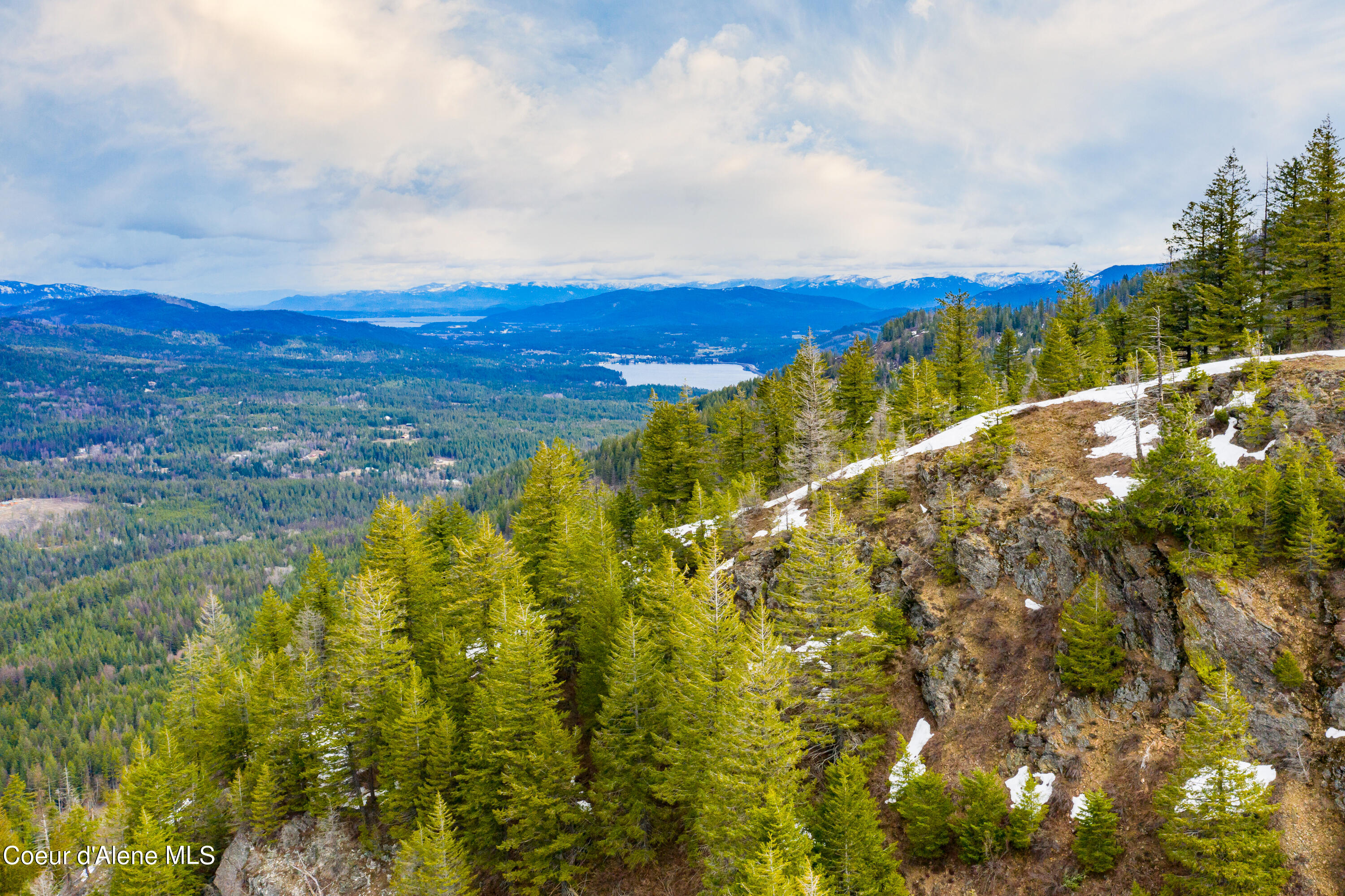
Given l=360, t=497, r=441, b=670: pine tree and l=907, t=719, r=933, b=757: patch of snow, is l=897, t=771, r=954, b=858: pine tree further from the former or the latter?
l=360, t=497, r=441, b=670: pine tree

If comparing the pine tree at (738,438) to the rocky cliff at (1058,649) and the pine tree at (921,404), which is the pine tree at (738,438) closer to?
the pine tree at (921,404)

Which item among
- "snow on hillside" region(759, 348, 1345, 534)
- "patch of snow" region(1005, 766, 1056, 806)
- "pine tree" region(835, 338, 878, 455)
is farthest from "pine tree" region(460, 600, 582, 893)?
"pine tree" region(835, 338, 878, 455)

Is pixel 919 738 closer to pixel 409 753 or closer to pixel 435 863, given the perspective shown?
pixel 435 863

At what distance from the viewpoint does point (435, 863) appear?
79.2 feet

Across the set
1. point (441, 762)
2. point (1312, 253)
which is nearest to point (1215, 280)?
point (1312, 253)

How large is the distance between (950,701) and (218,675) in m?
44.9

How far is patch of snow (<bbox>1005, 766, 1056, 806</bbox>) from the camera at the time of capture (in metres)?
20.3

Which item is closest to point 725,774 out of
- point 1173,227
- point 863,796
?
point 863,796

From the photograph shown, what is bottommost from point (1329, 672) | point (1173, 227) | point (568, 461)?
point (1329, 672)

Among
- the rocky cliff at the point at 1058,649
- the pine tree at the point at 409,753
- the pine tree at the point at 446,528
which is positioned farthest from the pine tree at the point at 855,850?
the pine tree at the point at 446,528

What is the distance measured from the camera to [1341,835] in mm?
16062

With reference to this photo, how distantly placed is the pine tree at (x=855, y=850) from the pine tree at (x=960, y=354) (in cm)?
3289

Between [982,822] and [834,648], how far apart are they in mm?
6980

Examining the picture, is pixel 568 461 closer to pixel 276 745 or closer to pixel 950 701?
pixel 276 745
